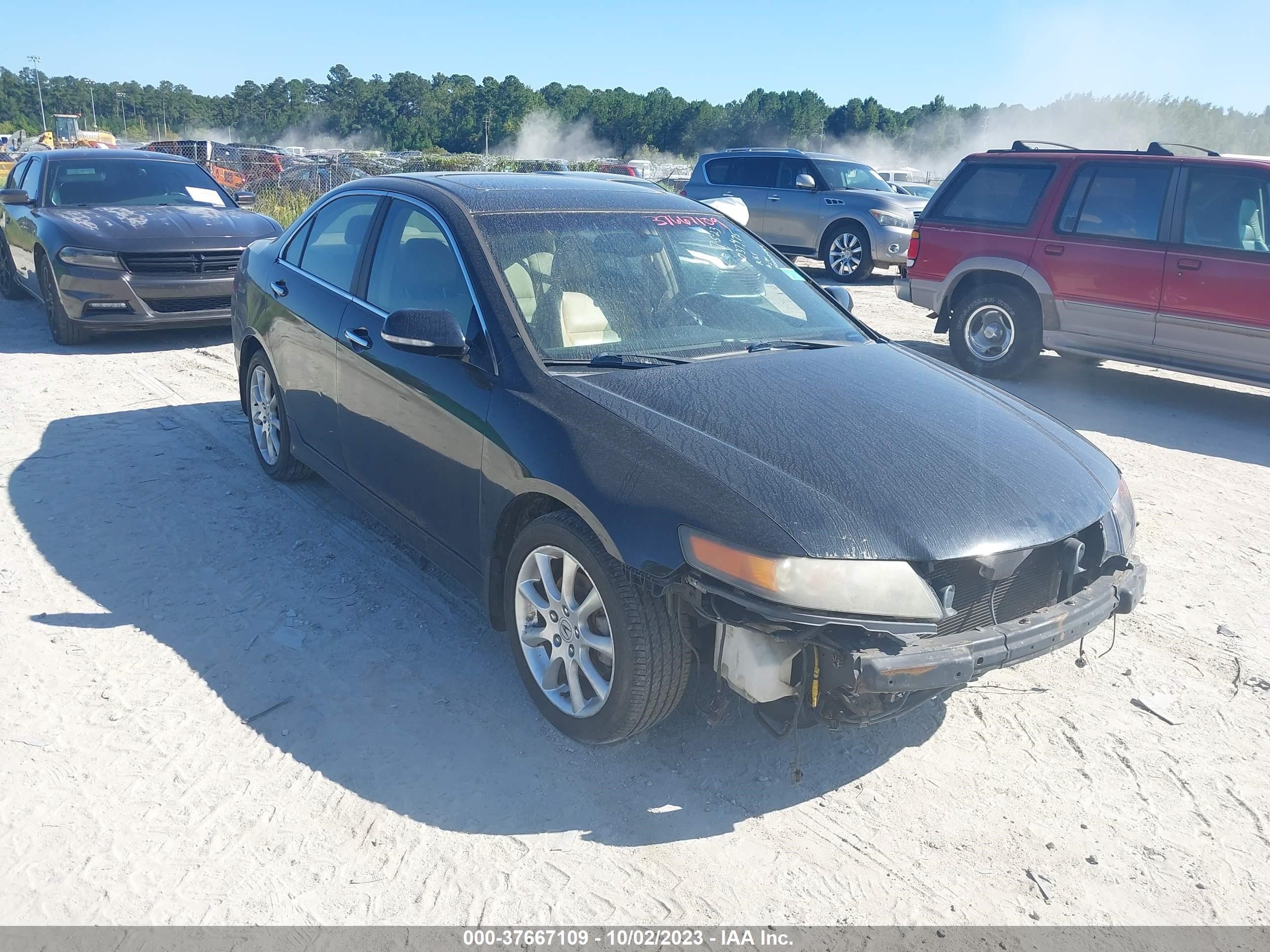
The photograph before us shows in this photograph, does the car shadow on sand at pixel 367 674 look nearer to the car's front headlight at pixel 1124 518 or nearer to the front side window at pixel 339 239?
the car's front headlight at pixel 1124 518

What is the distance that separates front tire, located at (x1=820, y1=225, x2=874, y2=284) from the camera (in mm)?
14578

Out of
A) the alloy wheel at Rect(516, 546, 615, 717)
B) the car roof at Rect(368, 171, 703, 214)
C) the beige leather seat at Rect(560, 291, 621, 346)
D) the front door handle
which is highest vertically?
the car roof at Rect(368, 171, 703, 214)

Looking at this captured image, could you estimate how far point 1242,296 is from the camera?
7.13 metres

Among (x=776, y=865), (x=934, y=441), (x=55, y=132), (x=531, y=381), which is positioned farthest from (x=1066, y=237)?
(x=55, y=132)

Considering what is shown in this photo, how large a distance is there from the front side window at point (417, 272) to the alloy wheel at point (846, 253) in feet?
37.6

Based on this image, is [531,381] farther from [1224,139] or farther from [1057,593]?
[1224,139]

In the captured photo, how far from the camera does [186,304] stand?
8836mm

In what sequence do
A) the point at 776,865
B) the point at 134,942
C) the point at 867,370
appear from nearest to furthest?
the point at 134,942 → the point at 776,865 → the point at 867,370

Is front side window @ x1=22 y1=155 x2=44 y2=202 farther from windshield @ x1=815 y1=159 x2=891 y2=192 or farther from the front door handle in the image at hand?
windshield @ x1=815 y1=159 x2=891 y2=192

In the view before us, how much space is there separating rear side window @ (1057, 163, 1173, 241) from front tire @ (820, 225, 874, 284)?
650 centimetres

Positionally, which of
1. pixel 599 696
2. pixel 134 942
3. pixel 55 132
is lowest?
pixel 134 942

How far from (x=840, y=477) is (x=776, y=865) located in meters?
1.10

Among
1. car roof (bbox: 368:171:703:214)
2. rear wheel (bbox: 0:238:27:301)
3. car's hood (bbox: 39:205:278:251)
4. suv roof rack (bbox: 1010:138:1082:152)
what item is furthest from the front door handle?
rear wheel (bbox: 0:238:27:301)

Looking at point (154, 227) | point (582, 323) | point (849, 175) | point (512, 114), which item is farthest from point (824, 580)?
point (512, 114)
